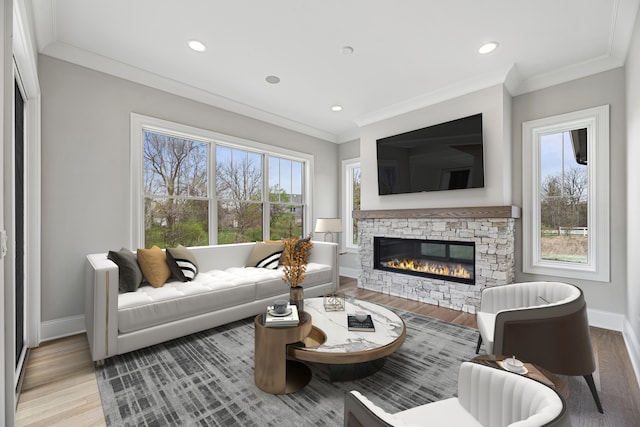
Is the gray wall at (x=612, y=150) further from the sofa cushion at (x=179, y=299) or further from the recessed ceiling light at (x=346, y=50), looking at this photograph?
the sofa cushion at (x=179, y=299)

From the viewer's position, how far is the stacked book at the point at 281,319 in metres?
1.91

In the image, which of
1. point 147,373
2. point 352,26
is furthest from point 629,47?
point 147,373

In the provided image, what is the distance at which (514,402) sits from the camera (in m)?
0.98

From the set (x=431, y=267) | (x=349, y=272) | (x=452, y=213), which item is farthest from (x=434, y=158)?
(x=349, y=272)

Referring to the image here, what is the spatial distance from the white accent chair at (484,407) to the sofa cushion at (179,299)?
2.05 metres

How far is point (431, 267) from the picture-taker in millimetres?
3984

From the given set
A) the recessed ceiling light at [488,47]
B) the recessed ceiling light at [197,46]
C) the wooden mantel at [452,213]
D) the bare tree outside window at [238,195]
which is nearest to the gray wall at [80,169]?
the recessed ceiling light at [197,46]

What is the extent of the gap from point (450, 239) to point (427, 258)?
489 millimetres

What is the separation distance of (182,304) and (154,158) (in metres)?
1.90

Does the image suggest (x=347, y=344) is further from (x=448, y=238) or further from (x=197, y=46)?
(x=197, y=46)

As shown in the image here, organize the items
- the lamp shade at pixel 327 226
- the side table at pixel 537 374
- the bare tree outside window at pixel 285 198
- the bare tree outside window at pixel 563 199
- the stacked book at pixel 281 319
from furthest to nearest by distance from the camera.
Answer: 1. the bare tree outside window at pixel 285 198
2. the lamp shade at pixel 327 226
3. the bare tree outside window at pixel 563 199
4. the stacked book at pixel 281 319
5. the side table at pixel 537 374

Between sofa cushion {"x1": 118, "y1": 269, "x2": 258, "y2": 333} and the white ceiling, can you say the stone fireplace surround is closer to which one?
the white ceiling

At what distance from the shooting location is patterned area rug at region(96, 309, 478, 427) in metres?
1.66

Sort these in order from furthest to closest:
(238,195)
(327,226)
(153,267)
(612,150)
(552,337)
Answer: (327,226)
(238,195)
(612,150)
(153,267)
(552,337)
